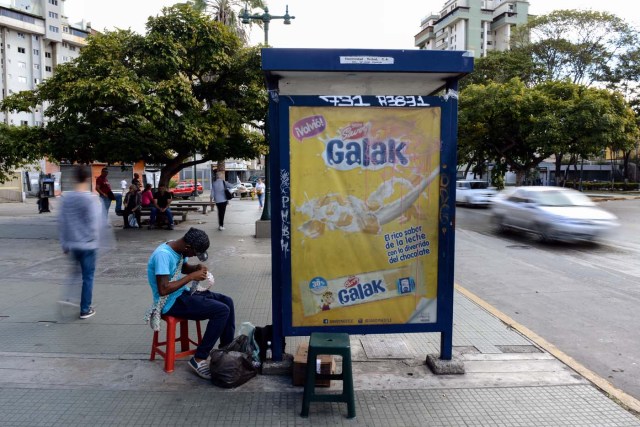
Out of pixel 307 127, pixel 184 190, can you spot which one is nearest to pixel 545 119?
pixel 184 190

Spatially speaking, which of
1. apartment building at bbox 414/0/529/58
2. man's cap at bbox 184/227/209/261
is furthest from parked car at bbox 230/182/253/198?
apartment building at bbox 414/0/529/58

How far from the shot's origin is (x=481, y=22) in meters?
91.1

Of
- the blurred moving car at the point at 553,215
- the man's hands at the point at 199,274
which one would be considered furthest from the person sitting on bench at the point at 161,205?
the man's hands at the point at 199,274

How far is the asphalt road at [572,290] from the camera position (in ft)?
17.2

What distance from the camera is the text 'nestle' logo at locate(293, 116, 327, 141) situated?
4.14m

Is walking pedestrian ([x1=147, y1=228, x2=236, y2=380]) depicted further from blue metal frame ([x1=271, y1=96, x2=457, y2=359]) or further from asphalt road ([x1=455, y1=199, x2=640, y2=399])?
asphalt road ([x1=455, y1=199, x2=640, y2=399])

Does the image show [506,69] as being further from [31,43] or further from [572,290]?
[31,43]

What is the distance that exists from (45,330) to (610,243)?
511 inches

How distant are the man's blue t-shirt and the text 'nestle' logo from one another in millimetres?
1503

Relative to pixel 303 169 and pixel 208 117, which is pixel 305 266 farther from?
pixel 208 117

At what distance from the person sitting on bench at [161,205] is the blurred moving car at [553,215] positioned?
404 inches

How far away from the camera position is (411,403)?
12.8 feet

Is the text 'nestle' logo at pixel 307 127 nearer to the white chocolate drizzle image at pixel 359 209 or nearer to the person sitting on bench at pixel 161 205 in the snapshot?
the white chocolate drizzle image at pixel 359 209

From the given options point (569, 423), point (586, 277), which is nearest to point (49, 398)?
point (569, 423)
